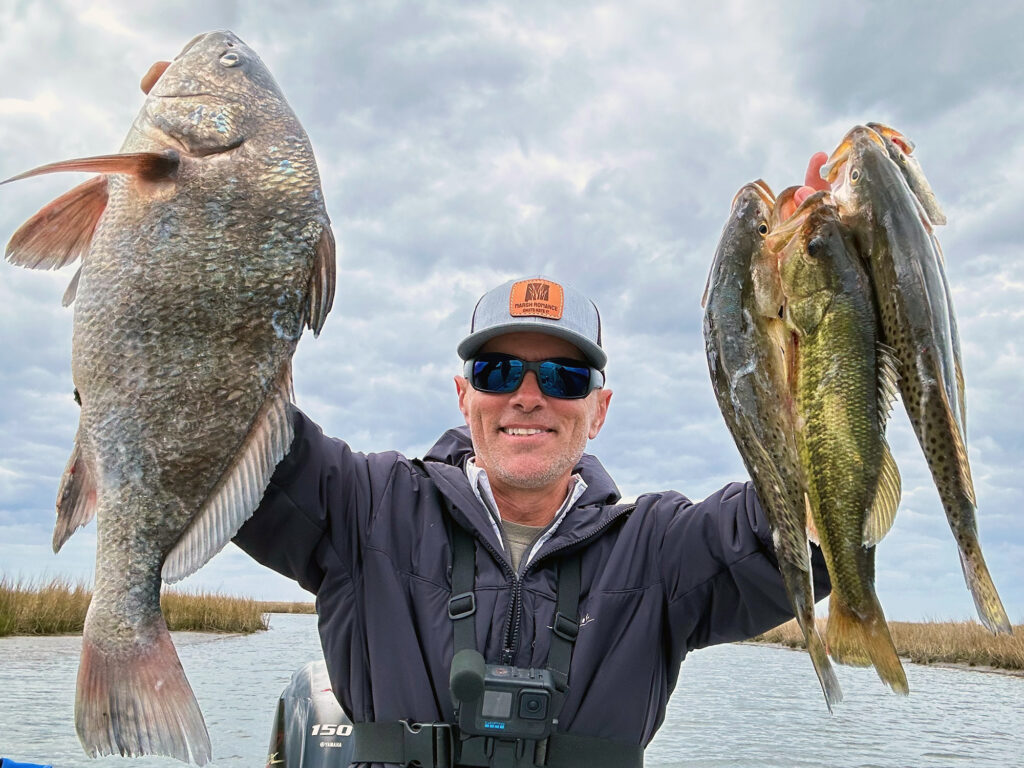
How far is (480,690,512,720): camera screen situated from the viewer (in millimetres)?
3041

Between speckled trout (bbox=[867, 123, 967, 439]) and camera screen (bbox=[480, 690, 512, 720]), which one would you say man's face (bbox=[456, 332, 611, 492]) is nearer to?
camera screen (bbox=[480, 690, 512, 720])

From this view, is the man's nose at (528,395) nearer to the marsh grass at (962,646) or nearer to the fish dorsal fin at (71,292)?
the fish dorsal fin at (71,292)

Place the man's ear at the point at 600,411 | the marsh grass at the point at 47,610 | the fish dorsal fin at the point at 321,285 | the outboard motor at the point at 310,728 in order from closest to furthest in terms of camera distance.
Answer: the fish dorsal fin at the point at 321,285, the man's ear at the point at 600,411, the outboard motor at the point at 310,728, the marsh grass at the point at 47,610

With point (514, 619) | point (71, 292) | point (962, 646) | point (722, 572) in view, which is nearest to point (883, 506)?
point (722, 572)

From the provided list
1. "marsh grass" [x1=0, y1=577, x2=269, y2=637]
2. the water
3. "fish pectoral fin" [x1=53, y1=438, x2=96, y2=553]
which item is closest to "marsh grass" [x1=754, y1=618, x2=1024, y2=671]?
the water

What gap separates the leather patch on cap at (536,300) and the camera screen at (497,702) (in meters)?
1.60

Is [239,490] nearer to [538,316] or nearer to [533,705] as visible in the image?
[533,705]

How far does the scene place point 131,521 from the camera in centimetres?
242

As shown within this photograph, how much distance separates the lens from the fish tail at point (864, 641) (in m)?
2.09

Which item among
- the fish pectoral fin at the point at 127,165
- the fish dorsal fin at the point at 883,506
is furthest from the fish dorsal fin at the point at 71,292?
the fish dorsal fin at the point at 883,506

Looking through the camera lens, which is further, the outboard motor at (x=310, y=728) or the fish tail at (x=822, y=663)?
the outboard motor at (x=310, y=728)

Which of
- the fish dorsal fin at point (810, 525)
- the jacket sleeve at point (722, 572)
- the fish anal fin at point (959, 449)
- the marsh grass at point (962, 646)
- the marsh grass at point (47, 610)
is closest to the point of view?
the fish anal fin at point (959, 449)

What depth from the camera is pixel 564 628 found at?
3281 mm

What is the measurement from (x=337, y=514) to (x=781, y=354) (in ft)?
6.33
